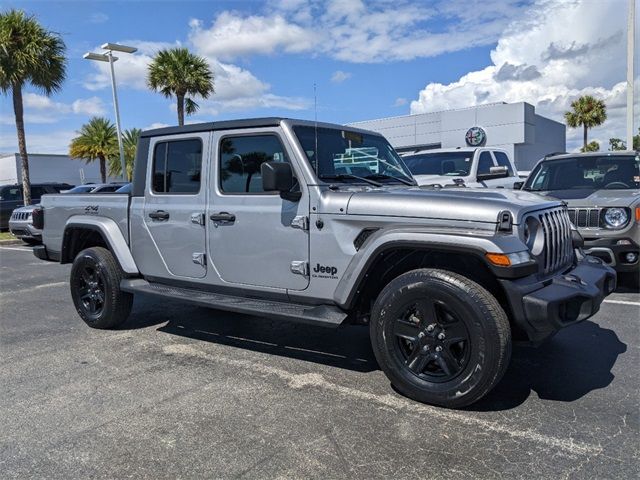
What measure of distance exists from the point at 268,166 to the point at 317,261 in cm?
77

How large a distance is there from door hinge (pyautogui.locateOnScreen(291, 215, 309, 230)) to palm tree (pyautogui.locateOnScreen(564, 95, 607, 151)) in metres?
47.8

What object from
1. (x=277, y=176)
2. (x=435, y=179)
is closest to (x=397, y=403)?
(x=277, y=176)

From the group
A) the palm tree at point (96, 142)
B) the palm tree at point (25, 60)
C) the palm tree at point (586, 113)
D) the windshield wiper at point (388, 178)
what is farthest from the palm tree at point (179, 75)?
the palm tree at point (586, 113)

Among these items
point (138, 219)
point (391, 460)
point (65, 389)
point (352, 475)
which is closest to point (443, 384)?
point (391, 460)

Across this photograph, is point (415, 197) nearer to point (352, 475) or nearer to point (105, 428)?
point (352, 475)

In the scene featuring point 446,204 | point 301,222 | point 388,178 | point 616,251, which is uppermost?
point 388,178

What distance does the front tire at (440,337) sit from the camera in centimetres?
327

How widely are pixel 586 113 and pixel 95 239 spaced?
1874 inches

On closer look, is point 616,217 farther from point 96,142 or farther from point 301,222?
point 96,142

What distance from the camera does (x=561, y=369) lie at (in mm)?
4133

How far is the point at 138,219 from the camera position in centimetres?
519

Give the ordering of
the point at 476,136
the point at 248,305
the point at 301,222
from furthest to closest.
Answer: the point at 476,136 < the point at 248,305 < the point at 301,222

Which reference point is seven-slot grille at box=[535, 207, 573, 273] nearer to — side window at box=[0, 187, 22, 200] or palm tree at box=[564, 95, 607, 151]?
side window at box=[0, 187, 22, 200]

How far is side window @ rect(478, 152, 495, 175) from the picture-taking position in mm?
9875
